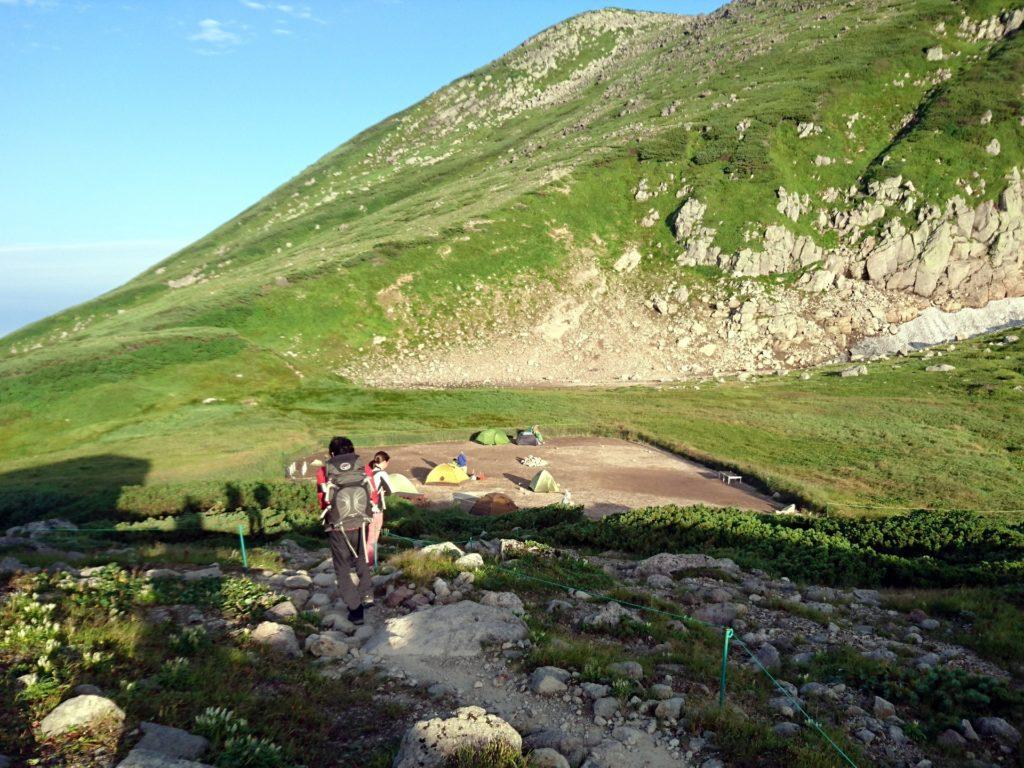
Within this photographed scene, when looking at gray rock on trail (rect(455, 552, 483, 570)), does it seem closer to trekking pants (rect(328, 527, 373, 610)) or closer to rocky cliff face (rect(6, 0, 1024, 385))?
trekking pants (rect(328, 527, 373, 610))

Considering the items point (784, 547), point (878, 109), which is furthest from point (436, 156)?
point (784, 547)

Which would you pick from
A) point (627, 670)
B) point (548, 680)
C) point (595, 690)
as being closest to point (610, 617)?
point (627, 670)

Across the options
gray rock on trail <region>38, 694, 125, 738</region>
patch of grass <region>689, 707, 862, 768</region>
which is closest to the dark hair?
gray rock on trail <region>38, 694, 125, 738</region>

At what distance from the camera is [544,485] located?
3650 cm

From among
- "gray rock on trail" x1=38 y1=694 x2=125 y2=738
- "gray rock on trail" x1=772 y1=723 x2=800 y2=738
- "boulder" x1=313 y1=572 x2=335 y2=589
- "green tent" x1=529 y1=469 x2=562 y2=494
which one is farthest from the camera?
"green tent" x1=529 y1=469 x2=562 y2=494

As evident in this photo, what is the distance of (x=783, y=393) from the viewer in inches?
2490

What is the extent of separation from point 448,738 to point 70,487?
34.8 meters

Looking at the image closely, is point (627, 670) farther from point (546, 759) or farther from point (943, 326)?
point (943, 326)

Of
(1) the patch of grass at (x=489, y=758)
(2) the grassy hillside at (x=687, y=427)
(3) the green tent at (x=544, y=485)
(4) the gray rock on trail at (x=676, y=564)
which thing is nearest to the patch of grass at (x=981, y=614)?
(4) the gray rock on trail at (x=676, y=564)

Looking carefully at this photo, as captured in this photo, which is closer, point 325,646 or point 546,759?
point 546,759

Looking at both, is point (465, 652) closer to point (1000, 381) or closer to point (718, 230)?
point (1000, 381)

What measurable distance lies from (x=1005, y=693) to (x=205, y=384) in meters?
66.7

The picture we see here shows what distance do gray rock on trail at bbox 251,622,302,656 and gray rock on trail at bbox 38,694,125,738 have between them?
3359mm

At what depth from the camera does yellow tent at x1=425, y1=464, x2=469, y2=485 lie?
37906 mm
